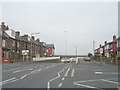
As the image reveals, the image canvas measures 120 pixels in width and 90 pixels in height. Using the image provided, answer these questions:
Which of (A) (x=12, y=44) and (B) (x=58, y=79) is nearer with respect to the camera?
(B) (x=58, y=79)

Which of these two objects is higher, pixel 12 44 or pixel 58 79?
pixel 12 44

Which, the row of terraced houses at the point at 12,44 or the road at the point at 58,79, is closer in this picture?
the road at the point at 58,79

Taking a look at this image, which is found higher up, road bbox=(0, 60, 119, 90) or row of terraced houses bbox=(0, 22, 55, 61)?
row of terraced houses bbox=(0, 22, 55, 61)

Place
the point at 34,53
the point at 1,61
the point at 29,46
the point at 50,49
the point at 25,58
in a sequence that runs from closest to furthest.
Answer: the point at 1,61 → the point at 25,58 → the point at 29,46 → the point at 34,53 → the point at 50,49

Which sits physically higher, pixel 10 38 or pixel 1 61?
pixel 10 38

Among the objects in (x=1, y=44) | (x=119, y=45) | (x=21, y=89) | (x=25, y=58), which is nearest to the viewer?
(x=21, y=89)

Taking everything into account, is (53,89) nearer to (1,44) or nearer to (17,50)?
(1,44)

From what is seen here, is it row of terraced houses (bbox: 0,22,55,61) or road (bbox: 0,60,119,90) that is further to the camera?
row of terraced houses (bbox: 0,22,55,61)

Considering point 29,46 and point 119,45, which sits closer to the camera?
point 119,45

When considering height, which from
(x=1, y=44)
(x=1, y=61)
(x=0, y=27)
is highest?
(x=0, y=27)

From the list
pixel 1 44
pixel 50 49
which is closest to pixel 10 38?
pixel 1 44

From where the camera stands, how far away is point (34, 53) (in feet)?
305

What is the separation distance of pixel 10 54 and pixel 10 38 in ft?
17.1

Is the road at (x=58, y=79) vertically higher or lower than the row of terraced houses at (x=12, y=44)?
lower
